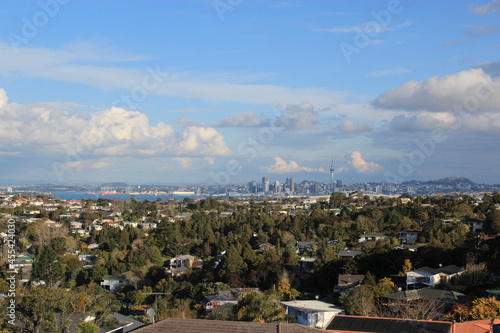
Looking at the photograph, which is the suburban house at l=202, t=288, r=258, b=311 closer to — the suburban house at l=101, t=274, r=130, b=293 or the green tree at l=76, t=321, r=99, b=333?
the green tree at l=76, t=321, r=99, b=333

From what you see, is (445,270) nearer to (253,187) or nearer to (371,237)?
(371,237)

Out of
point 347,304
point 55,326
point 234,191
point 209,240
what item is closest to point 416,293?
point 347,304

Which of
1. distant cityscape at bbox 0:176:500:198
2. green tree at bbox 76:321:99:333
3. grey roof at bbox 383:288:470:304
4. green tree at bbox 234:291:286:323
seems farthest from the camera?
distant cityscape at bbox 0:176:500:198

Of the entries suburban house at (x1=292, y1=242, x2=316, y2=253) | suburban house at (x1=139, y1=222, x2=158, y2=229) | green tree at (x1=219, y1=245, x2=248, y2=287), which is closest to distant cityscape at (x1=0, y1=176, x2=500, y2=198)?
suburban house at (x1=139, y1=222, x2=158, y2=229)

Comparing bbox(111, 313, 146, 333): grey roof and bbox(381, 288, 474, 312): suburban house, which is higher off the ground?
bbox(381, 288, 474, 312): suburban house

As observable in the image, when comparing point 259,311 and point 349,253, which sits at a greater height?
point 259,311

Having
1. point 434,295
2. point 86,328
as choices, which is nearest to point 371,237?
point 434,295
